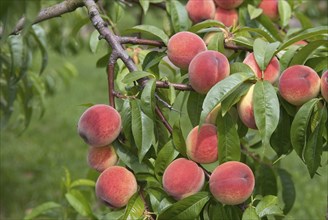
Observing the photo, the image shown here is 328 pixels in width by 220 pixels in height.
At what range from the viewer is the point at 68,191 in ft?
5.20

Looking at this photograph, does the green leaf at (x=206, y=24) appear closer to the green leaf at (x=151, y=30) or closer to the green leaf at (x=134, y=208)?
the green leaf at (x=151, y=30)

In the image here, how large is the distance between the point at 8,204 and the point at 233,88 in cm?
196

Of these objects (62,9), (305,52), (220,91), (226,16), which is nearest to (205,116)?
(220,91)

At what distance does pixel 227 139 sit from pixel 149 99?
15cm

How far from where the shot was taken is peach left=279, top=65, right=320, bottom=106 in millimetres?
960

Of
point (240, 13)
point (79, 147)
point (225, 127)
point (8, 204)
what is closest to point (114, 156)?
point (225, 127)

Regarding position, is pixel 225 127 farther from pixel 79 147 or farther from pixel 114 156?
pixel 79 147

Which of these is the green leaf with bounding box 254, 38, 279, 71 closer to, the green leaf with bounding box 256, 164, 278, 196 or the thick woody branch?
the thick woody branch

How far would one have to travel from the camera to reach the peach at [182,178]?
0.96m

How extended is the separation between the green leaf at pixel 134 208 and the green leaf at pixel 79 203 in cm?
51

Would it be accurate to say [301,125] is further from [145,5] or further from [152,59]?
[145,5]

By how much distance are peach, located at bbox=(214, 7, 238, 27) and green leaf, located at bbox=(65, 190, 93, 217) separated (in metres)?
0.58

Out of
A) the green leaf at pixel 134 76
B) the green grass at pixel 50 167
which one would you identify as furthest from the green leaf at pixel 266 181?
the green grass at pixel 50 167

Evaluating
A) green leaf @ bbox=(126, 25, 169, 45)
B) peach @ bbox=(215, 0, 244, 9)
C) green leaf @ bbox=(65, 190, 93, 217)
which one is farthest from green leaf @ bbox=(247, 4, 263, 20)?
green leaf @ bbox=(65, 190, 93, 217)
